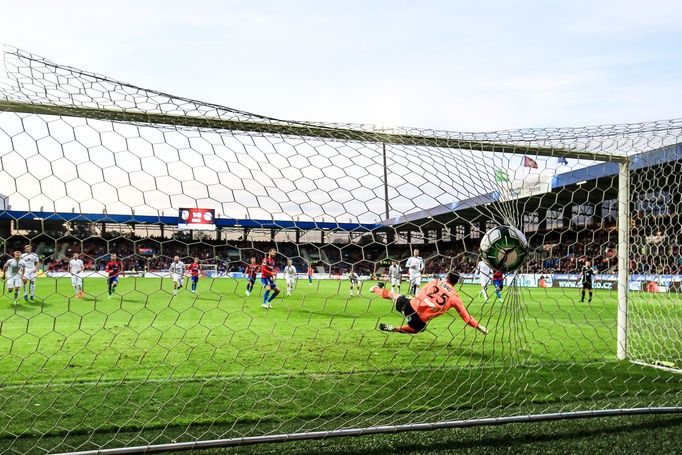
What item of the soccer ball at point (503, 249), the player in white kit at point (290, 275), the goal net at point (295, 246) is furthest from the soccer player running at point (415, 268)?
the player in white kit at point (290, 275)

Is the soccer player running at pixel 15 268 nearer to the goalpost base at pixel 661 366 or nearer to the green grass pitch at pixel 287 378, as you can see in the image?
the green grass pitch at pixel 287 378

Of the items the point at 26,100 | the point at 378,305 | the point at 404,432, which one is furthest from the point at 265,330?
the point at 26,100

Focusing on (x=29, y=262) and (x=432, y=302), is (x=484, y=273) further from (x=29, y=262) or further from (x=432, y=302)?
(x=29, y=262)

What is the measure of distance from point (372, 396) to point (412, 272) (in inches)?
47.3

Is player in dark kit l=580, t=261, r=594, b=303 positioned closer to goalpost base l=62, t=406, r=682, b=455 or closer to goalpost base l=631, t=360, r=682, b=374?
goalpost base l=631, t=360, r=682, b=374

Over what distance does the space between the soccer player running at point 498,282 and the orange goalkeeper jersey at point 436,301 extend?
27cm

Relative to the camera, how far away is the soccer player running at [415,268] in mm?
3359

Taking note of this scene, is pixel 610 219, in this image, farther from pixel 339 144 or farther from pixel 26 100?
pixel 26 100

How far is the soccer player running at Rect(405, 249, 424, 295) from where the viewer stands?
11.0 feet

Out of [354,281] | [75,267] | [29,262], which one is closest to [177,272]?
[75,267]

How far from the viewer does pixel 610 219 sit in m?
5.08

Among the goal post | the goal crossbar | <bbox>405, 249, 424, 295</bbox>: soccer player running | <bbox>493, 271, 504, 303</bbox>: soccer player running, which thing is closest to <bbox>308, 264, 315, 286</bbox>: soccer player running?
<bbox>405, 249, 424, 295</bbox>: soccer player running

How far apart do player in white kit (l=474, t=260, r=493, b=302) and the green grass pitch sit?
103mm

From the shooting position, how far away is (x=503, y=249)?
136 inches
